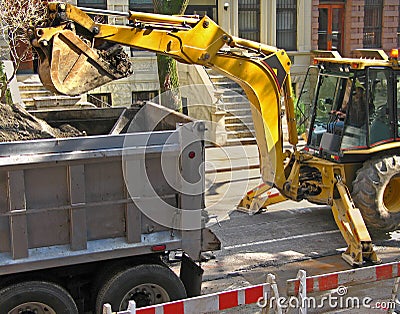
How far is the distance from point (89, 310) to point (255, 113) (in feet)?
13.2

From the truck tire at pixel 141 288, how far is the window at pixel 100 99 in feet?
41.7

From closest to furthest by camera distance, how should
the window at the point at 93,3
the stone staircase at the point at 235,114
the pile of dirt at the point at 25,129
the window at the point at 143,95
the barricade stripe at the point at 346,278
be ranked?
the barricade stripe at the point at 346,278 < the pile of dirt at the point at 25,129 < the stone staircase at the point at 235,114 < the window at the point at 93,3 < the window at the point at 143,95

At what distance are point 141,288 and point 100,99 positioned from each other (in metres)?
13.2

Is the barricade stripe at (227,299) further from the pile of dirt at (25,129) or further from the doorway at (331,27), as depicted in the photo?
the doorway at (331,27)

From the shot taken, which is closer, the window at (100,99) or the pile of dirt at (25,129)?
the pile of dirt at (25,129)

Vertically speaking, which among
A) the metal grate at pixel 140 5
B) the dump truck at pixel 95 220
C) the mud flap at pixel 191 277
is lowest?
the mud flap at pixel 191 277

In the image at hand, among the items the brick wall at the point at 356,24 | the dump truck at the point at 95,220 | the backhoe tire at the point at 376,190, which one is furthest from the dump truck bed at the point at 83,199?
the brick wall at the point at 356,24

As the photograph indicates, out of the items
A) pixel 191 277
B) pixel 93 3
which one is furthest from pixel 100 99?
pixel 191 277

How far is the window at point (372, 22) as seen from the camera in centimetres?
2300

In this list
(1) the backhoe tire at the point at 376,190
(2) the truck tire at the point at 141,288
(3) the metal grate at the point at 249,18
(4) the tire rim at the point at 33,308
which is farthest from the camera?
(3) the metal grate at the point at 249,18

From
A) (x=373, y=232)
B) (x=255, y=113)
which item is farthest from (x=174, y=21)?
(x=373, y=232)

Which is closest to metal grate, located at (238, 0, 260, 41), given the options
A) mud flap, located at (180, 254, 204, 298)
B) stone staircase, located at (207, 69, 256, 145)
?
stone staircase, located at (207, 69, 256, 145)

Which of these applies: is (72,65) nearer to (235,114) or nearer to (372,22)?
(235,114)

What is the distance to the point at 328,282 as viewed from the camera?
19.6 ft
